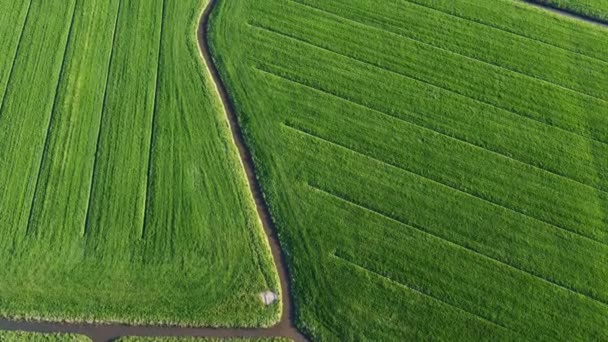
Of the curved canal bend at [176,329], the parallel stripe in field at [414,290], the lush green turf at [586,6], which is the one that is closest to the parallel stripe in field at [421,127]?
the parallel stripe in field at [414,290]

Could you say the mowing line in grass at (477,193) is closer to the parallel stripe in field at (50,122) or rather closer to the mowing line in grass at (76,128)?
the mowing line in grass at (76,128)

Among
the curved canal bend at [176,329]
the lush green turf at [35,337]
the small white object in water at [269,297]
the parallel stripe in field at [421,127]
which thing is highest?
the parallel stripe in field at [421,127]

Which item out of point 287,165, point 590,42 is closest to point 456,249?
point 287,165

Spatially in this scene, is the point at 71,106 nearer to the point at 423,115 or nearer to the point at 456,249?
the point at 423,115

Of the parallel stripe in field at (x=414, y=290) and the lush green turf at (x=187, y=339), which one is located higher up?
the parallel stripe in field at (x=414, y=290)

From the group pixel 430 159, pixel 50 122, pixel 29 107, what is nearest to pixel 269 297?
pixel 430 159

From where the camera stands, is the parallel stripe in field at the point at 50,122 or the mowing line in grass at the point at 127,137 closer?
the mowing line in grass at the point at 127,137
